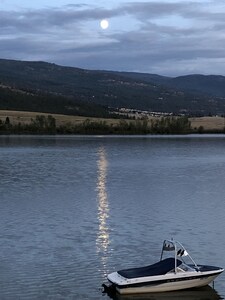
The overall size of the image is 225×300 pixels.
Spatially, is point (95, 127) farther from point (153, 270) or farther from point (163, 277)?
point (163, 277)

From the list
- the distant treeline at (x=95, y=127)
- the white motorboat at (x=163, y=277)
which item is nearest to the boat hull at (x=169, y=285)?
the white motorboat at (x=163, y=277)

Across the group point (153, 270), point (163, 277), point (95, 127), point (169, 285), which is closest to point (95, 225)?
point (153, 270)

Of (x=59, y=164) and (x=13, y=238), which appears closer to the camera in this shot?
(x=13, y=238)

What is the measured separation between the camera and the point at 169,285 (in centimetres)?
2150

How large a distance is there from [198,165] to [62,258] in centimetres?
4793

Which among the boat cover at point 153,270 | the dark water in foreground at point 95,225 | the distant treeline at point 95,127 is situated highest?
the distant treeline at point 95,127

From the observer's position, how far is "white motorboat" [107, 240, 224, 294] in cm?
2105

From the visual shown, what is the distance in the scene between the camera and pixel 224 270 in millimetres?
23453

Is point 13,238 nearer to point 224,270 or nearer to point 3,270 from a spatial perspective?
point 3,270

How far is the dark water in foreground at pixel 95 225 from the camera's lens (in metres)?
22.8

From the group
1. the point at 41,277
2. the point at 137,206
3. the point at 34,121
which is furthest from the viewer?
the point at 34,121

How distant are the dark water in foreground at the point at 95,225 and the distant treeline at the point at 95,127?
107 meters

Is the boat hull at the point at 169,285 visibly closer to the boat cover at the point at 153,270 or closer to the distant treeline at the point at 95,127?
the boat cover at the point at 153,270

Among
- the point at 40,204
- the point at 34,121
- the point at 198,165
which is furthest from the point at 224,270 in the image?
the point at 34,121
